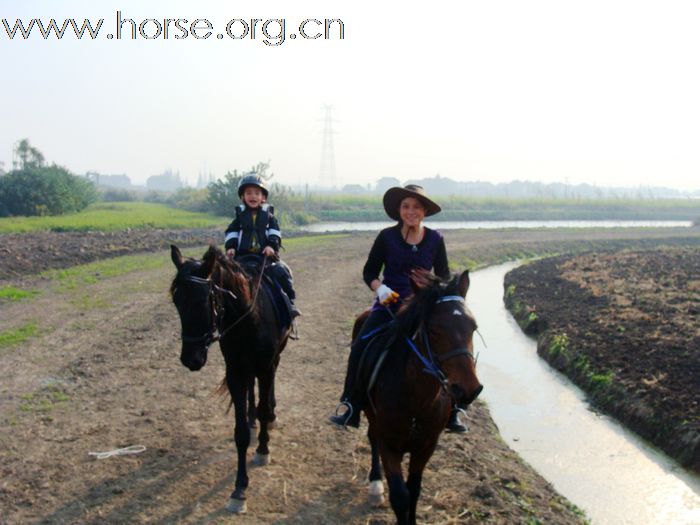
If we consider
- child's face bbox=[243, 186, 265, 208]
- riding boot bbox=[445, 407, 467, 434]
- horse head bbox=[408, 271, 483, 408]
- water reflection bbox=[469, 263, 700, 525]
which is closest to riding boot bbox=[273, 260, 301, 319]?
child's face bbox=[243, 186, 265, 208]

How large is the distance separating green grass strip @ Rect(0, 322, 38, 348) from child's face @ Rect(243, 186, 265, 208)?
6.86m

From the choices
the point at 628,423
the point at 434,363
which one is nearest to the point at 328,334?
the point at 628,423

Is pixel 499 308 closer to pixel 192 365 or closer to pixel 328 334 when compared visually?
pixel 328 334

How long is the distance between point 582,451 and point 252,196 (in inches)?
227

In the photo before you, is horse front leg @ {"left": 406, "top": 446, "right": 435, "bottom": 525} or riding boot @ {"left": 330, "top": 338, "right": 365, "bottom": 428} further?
riding boot @ {"left": 330, "top": 338, "right": 365, "bottom": 428}

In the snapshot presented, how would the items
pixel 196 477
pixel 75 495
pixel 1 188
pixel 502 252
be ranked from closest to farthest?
pixel 75 495 < pixel 196 477 < pixel 502 252 < pixel 1 188

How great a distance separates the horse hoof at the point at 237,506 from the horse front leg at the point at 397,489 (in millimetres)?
1585

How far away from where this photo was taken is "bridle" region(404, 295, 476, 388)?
4.37 metres

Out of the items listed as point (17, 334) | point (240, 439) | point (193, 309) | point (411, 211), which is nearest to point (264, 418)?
point (240, 439)

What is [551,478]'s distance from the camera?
8102mm

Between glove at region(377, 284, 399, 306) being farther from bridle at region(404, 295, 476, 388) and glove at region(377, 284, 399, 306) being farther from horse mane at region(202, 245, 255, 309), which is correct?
horse mane at region(202, 245, 255, 309)

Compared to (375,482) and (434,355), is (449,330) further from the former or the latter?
(375,482)

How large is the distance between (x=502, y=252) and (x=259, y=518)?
2988 centimetres

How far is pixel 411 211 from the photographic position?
225 inches
